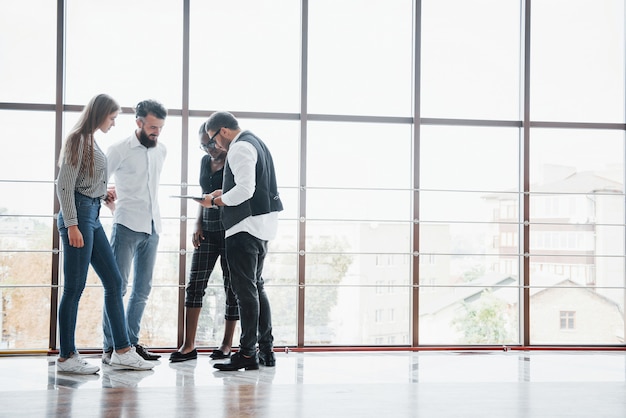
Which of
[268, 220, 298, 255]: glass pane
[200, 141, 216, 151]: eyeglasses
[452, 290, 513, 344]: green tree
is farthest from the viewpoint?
[452, 290, 513, 344]: green tree

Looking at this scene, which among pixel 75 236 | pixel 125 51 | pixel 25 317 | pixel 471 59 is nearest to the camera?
pixel 75 236

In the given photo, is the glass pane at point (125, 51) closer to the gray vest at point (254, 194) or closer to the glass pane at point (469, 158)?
the gray vest at point (254, 194)

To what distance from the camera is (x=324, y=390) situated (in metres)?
2.18

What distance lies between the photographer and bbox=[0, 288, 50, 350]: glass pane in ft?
10.7

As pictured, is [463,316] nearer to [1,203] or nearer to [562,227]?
[562,227]

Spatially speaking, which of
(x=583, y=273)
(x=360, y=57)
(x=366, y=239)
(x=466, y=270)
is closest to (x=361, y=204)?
(x=366, y=239)

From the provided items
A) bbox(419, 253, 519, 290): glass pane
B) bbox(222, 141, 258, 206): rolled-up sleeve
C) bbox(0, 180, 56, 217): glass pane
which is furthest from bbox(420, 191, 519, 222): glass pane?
bbox(0, 180, 56, 217): glass pane

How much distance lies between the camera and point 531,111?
364 centimetres

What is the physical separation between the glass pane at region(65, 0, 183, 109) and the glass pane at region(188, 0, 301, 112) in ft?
0.28

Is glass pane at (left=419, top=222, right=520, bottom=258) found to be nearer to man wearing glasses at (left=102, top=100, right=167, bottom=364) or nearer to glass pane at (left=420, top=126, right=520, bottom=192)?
glass pane at (left=420, top=126, right=520, bottom=192)

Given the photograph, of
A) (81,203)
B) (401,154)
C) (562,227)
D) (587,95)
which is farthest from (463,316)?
(81,203)

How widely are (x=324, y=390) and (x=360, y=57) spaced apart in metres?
2.19

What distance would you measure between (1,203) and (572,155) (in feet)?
11.5

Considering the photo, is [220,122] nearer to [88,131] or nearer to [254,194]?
[254,194]
